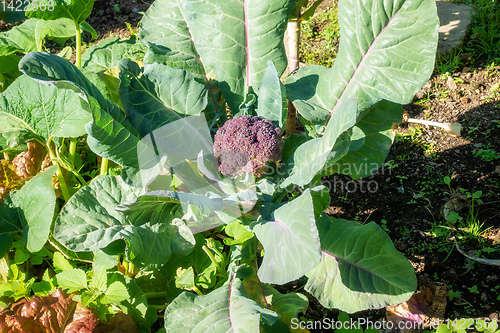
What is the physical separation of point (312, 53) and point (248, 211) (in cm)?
191

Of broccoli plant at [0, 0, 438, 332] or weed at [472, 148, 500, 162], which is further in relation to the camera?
weed at [472, 148, 500, 162]

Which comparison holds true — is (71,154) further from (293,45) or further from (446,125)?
(446,125)

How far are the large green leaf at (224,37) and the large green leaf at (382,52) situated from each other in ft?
0.89

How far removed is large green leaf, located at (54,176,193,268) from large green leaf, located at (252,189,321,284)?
0.45 metres

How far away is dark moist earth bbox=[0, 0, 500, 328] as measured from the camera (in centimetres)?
192

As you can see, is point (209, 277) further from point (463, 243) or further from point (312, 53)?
point (312, 53)

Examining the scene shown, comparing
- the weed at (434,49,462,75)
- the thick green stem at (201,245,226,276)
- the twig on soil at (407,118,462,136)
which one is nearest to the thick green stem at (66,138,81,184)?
the thick green stem at (201,245,226,276)

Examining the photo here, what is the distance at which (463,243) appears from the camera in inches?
79.9

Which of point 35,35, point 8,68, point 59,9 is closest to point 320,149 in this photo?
point 59,9

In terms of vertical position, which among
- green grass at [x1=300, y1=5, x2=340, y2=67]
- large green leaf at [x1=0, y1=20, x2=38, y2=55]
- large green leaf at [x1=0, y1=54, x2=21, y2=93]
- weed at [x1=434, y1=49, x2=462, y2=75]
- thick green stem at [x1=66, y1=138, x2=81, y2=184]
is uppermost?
large green leaf at [x1=0, y1=20, x2=38, y2=55]

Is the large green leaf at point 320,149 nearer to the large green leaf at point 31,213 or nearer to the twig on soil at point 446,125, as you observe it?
the large green leaf at point 31,213

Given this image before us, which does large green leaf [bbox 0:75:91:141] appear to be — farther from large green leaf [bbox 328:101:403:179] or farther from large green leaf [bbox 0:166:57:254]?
large green leaf [bbox 328:101:403:179]

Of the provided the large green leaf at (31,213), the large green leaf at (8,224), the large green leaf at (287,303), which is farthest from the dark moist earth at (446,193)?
the large green leaf at (8,224)

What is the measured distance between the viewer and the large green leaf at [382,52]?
1.54 metres
